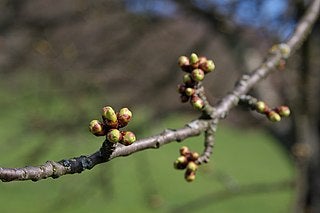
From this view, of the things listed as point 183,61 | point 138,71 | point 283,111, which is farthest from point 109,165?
point 183,61

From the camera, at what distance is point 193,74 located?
5.54 feet

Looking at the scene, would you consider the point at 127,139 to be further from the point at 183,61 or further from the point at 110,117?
the point at 183,61

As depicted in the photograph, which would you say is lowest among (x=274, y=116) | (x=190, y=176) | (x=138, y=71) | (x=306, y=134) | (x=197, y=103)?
(x=190, y=176)

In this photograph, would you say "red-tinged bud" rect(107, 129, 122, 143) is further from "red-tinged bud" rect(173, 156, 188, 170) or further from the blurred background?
the blurred background

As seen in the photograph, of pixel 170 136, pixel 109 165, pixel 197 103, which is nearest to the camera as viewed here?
pixel 170 136

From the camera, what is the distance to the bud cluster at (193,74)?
1.68 metres

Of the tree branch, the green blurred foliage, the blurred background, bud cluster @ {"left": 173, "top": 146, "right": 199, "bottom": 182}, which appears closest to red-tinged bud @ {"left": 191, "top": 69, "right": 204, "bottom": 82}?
the tree branch

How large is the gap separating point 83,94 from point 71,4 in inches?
60.6

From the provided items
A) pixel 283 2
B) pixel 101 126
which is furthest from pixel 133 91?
pixel 101 126

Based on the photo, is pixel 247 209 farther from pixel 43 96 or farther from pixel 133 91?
pixel 43 96

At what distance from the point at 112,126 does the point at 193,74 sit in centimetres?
42

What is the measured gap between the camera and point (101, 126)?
1358mm

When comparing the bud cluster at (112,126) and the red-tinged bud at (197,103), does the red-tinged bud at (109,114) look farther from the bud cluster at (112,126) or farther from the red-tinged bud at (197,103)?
the red-tinged bud at (197,103)

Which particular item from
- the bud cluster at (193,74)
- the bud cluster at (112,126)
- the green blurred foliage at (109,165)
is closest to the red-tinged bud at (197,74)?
the bud cluster at (193,74)
